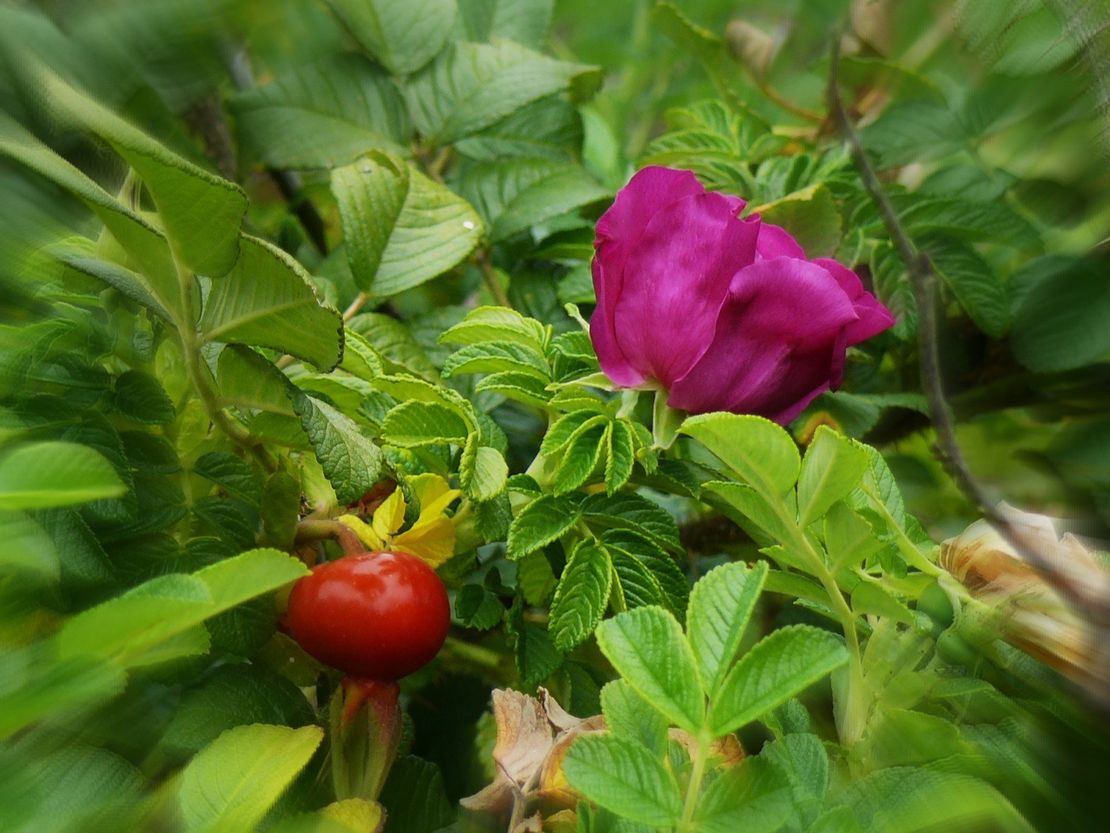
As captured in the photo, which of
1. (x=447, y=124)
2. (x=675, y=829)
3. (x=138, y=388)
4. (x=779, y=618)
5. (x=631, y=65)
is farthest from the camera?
(x=631, y=65)

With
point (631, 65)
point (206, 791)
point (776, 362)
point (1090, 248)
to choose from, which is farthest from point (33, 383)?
point (631, 65)

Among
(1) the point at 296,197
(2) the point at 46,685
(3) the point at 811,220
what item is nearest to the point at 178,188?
(2) the point at 46,685

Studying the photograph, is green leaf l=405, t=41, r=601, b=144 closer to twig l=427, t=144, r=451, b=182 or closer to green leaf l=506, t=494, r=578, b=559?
twig l=427, t=144, r=451, b=182

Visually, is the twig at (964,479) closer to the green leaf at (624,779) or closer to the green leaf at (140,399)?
the green leaf at (624,779)

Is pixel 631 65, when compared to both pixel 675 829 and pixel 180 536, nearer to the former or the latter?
pixel 180 536

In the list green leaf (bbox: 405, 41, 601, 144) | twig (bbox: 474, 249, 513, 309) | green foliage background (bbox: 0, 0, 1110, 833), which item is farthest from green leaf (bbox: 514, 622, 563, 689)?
green leaf (bbox: 405, 41, 601, 144)

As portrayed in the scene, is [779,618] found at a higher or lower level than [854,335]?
lower

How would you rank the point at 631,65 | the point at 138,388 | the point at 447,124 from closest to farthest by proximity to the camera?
the point at 138,388
the point at 447,124
the point at 631,65
